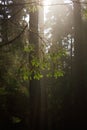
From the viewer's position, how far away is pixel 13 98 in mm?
21047

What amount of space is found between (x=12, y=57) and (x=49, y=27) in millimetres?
11715

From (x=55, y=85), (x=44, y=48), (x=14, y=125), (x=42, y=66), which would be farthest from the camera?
(x=55, y=85)

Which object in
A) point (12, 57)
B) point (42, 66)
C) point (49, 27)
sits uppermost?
point (49, 27)

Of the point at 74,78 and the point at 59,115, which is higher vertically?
the point at 74,78

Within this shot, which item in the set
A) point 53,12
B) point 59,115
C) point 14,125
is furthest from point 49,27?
point 14,125

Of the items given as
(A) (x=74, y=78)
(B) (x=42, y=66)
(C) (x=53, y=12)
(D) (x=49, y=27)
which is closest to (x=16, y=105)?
(A) (x=74, y=78)

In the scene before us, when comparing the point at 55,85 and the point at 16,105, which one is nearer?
the point at 16,105

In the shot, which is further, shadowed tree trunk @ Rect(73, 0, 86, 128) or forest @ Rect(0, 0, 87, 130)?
shadowed tree trunk @ Rect(73, 0, 86, 128)

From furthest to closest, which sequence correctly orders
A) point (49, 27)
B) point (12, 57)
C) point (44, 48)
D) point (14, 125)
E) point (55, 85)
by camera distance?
point (49, 27) → point (55, 85) → point (12, 57) → point (14, 125) → point (44, 48)

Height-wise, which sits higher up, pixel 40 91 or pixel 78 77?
pixel 78 77

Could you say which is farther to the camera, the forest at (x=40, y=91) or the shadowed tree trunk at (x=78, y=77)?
the shadowed tree trunk at (x=78, y=77)

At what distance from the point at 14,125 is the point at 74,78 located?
349cm

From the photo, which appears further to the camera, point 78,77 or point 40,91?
point 78,77

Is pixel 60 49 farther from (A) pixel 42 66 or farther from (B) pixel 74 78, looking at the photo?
(B) pixel 74 78
